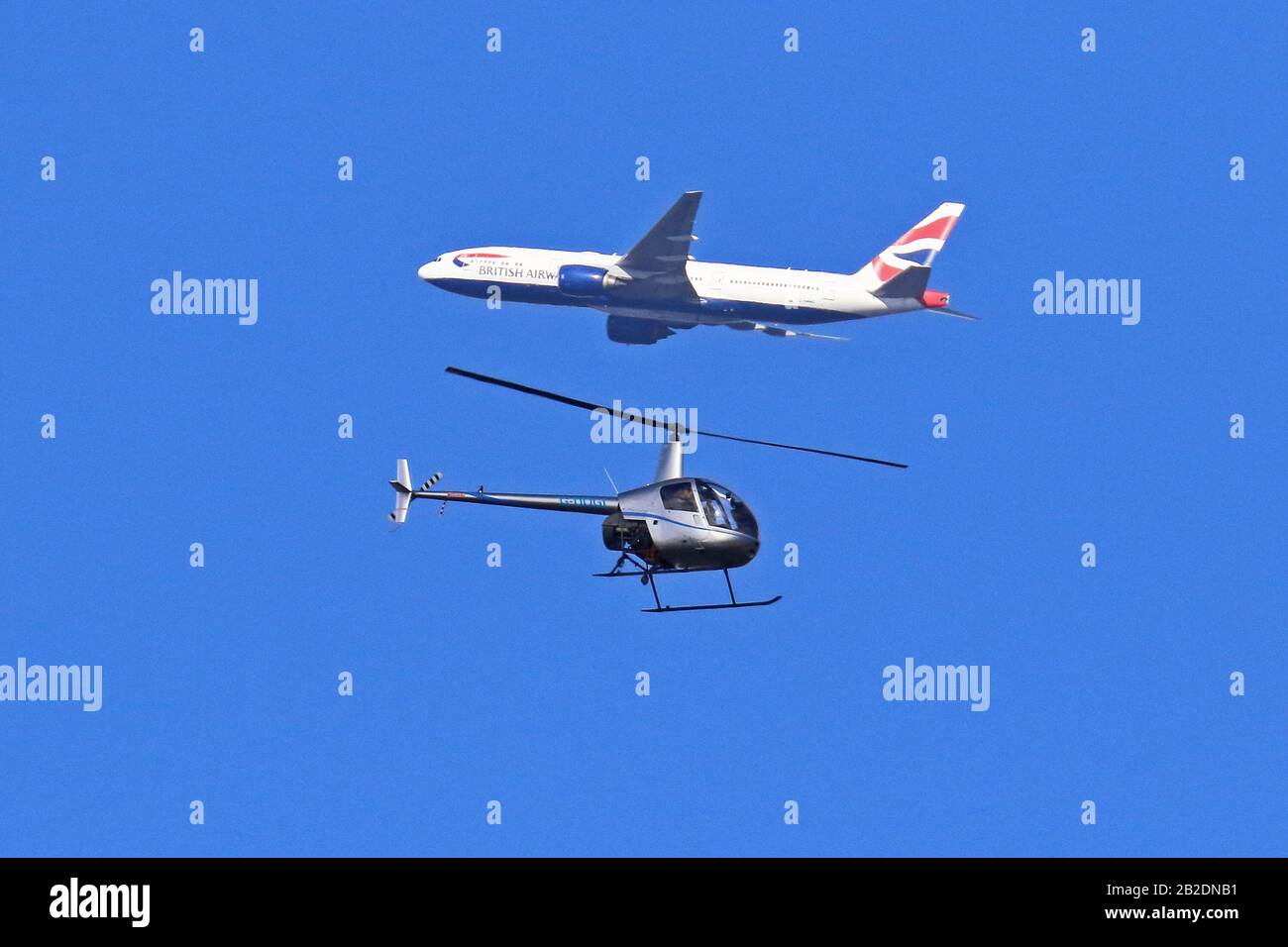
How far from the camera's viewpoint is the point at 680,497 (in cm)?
4788

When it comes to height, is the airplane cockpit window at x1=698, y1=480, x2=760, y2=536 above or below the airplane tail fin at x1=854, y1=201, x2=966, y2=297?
below

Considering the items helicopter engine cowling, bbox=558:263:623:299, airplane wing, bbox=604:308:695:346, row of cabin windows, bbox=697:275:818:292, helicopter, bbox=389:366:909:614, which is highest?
helicopter engine cowling, bbox=558:263:623:299

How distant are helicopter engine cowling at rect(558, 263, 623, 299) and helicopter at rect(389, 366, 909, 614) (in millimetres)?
12720

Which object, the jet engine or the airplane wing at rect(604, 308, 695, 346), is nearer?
the jet engine

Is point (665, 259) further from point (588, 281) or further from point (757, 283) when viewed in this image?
point (757, 283)

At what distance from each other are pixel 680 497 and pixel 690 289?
13.7 m

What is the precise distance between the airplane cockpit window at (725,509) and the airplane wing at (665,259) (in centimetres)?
1323

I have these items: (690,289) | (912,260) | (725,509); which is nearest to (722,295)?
(690,289)

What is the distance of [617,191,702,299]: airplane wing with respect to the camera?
197ft

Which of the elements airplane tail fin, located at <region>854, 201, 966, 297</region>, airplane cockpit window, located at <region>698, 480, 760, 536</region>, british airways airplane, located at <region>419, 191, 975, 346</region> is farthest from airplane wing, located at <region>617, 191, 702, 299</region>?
airplane cockpit window, located at <region>698, 480, 760, 536</region>

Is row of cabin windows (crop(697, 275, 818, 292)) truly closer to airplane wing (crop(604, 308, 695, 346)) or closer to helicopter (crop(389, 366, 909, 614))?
airplane wing (crop(604, 308, 695, 346))
